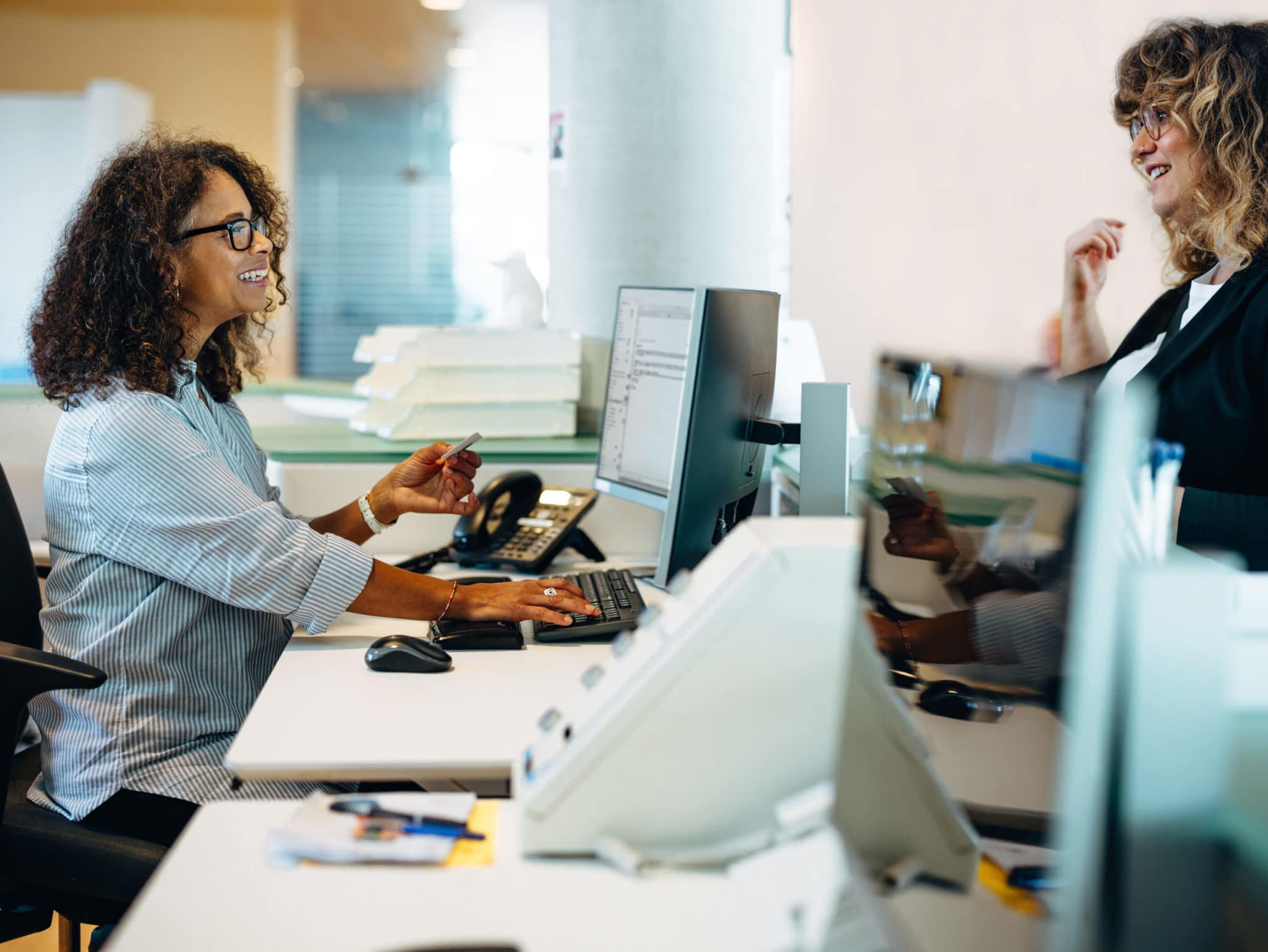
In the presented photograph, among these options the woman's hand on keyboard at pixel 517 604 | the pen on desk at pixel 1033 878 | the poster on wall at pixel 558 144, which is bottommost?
the woman's hand on keyboard at pixel 517 604

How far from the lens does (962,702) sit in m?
0.69

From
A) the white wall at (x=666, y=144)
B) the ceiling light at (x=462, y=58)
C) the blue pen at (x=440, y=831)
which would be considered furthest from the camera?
the ceiling light at (x=462, y=58)

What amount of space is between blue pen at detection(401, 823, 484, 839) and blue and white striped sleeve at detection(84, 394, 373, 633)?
0.60m

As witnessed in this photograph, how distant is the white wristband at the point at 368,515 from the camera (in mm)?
1883

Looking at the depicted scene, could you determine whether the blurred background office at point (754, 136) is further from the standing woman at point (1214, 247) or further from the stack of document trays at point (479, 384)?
the standing woman at point (1214, 247)

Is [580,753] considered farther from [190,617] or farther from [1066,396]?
[190,617]

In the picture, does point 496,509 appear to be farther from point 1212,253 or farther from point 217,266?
point 1212,253

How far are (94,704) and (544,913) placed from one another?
2.86ft

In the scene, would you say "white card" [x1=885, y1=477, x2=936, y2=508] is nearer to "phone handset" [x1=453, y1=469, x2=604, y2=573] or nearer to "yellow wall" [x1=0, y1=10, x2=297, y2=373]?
"phone handset" [x1=453, y1=469, x2=604, y2=573]

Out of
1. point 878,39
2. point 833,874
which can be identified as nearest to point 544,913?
point 833,874

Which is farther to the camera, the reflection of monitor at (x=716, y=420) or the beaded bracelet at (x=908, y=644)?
the reflection of monitor at (x=716, y=420)

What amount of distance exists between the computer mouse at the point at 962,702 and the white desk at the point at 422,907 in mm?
232

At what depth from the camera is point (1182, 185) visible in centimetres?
159

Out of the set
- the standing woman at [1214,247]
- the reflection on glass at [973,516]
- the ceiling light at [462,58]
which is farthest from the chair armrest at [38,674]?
the ceiling light at [462,58]
